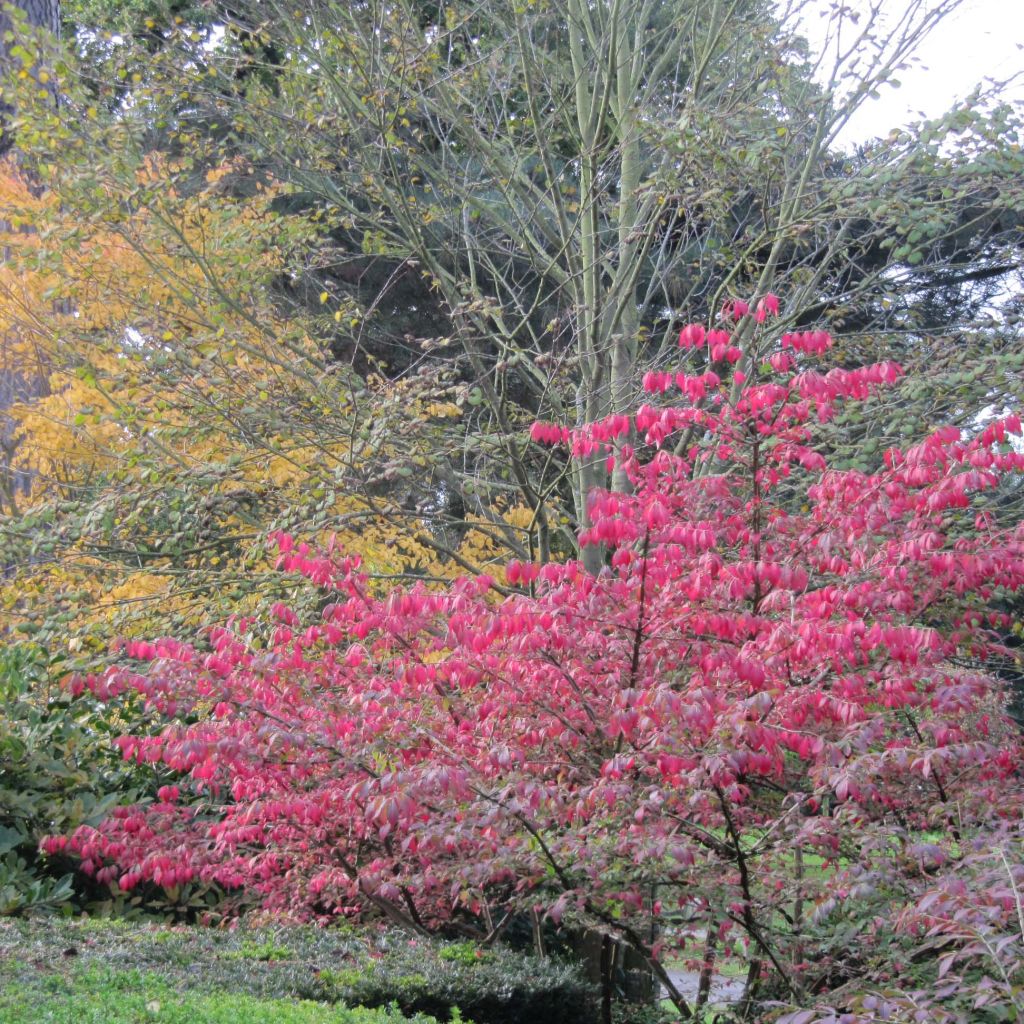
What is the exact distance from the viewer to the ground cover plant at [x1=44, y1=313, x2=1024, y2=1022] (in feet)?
12.4

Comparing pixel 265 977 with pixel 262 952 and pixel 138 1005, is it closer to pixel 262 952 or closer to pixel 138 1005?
pixel 262 952

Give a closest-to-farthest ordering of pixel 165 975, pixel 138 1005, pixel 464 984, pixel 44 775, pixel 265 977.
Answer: pixel 138 1005 → pixel 165 975 → pixel 265 977 → pixel 464 984 → pixel 44 775

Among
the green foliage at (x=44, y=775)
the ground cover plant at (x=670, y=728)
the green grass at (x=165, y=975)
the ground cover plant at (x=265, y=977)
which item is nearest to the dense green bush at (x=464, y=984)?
the ground cover plant at (x=265, y=977)

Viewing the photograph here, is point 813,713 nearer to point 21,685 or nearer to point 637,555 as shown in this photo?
point 637,555

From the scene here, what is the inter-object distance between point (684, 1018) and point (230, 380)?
438 centimetres

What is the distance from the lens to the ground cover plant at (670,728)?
3.78m

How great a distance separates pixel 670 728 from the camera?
388 cm

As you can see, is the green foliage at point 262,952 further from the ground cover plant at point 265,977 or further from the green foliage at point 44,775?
the green foliage at point 44,775

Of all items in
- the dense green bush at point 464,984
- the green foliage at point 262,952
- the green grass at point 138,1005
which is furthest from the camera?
the green foliage at point 262,952

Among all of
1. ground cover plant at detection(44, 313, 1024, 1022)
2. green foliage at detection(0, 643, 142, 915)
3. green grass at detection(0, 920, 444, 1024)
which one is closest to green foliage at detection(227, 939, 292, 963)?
green grass at detection(0, 920, 444, 1024)

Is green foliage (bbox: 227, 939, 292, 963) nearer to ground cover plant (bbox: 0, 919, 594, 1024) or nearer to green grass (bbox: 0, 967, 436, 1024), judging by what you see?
ground cover plant (bbox: 0, 919, 594, 1024)

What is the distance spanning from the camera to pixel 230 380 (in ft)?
22.0

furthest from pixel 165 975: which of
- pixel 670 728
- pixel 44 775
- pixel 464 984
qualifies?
pixel 44 775

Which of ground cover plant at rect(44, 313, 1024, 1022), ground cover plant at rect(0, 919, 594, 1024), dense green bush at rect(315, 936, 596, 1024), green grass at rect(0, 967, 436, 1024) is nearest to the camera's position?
green grass at rect(0, 967, 436, 1024)
